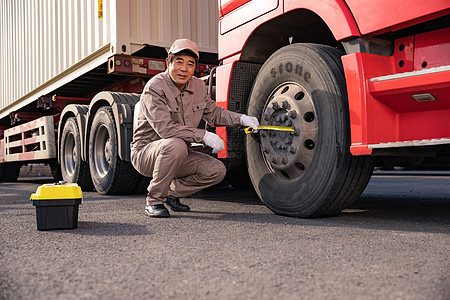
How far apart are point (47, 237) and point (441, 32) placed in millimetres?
2277

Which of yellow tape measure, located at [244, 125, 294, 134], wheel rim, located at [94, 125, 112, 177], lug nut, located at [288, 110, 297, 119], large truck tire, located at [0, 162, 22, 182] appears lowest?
large truck tire, located at [0, 162, 22, 182]

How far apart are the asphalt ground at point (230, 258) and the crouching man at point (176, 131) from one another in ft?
1.19

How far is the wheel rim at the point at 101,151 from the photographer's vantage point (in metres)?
5.43

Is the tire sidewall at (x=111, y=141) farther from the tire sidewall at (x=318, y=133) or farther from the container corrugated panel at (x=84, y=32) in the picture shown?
the tire sidewall at (x=318, y=133)

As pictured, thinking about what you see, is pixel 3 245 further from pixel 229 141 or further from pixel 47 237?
pixel 229 141

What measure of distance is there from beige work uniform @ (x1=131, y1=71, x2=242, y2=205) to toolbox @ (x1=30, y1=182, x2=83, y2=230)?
69 cm

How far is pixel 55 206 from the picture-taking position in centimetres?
268

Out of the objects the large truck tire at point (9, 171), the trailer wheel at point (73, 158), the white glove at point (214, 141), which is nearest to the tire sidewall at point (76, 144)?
the trailer wheel at point (73, 158)

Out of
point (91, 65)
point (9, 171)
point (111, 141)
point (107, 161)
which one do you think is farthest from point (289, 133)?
point (9, 171)

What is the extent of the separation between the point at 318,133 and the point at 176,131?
994 mm

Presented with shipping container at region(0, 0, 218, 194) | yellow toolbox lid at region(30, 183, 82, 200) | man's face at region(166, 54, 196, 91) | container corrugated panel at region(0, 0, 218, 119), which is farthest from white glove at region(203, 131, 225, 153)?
container corrugated panel at region(0, 0, 218, 119)

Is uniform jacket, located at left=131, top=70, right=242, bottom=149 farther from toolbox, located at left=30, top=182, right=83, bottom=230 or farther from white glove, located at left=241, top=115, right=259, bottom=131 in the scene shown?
toolbox, located at left=30, top=182, right=83, bottom=230

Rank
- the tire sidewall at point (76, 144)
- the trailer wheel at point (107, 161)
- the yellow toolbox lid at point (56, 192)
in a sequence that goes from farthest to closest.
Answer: the tire sidewall at point (76, 144) → the trailer wheel at point (107, 161) → the yellow toolbox lid at point (56, 192)

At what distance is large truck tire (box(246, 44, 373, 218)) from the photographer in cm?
268
